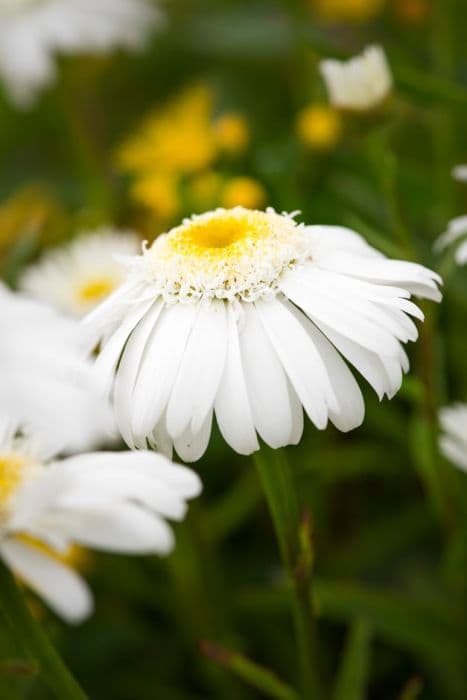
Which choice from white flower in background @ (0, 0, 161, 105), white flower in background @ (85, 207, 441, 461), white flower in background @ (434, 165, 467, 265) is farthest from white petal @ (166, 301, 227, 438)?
white flower in background @ (0, 0, 161, 105)

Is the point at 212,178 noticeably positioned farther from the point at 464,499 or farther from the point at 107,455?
the point at 107,455

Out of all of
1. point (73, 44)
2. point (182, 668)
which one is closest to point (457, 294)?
point (182, 668)

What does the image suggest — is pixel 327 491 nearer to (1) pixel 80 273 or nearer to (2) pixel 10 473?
(1) pixel 80 273

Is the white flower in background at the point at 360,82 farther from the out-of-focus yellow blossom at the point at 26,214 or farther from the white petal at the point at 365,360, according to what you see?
the out-of-focus yellow blossom at the point at 26,214

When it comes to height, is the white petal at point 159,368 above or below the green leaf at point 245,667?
above

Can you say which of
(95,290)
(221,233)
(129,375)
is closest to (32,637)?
(129,375)

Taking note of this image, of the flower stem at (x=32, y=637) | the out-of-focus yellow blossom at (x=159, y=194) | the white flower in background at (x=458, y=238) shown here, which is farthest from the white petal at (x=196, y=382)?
the out-of-focus yellow blossom at (x=159, y=194)

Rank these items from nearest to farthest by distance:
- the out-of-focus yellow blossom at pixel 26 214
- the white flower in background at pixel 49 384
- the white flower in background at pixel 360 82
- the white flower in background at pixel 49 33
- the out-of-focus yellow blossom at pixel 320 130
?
the white flower in background at pixel 49 384 < the white flower in background at pixel 360 82 < the out-of-focus yellow blossom at pixel 320 130 < the out-of-focus yellow blossom at pixel 26 214 < the white flower in background at pixel 49 33
